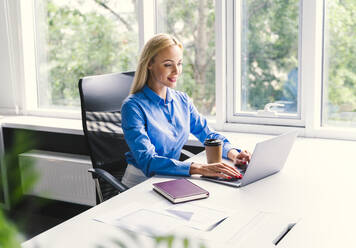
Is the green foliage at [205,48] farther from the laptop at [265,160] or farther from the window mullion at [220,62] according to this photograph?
the laptop at [265,160]

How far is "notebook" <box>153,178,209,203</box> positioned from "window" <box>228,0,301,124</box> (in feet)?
4.23

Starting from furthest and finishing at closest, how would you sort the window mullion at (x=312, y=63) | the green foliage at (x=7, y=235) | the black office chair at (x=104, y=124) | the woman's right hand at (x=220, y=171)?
the window mullion at (x=312, y=63) → the black office chair at (x=104, y=124) → the woman's right hand at (x=220, y=171) → the green foliage at (x=7, y=235)

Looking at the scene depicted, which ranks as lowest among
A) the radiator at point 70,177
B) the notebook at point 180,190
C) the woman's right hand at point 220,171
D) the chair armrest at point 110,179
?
the radiator at point 70,177

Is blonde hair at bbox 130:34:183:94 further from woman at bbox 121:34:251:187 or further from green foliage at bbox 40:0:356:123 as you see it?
green foliage at bbox 40:0:356:123

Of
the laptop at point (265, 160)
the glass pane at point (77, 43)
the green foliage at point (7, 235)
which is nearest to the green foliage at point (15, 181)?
the green foliage at point (7, 235)

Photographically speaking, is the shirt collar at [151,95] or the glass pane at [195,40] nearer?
the shirt collar at [151,95]

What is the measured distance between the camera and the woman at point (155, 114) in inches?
73.0

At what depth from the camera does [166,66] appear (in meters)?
2.00

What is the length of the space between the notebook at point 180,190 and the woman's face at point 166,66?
62 centimetres

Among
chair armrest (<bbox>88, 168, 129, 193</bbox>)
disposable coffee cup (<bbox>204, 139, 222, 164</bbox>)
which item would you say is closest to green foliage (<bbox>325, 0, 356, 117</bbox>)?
disposable coffee cup (<bbox>204, 139, 222, 164</bbox>)

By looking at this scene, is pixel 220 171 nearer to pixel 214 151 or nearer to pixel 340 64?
pixel 214 151

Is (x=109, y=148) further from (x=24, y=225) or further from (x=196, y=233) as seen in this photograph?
(x=24, y=225)

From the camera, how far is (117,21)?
3.13 metres

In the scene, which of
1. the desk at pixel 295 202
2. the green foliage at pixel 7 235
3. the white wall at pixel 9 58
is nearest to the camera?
the green foliage at pixel 7 235
